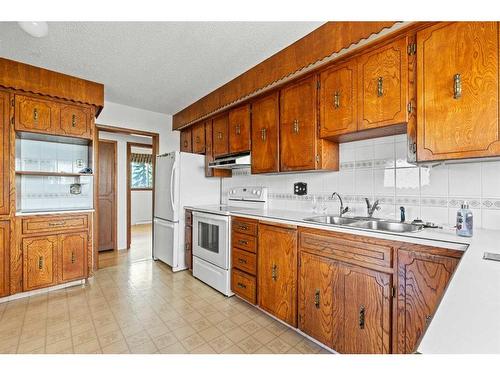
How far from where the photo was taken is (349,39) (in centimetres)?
170

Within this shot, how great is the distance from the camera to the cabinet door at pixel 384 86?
1552mm

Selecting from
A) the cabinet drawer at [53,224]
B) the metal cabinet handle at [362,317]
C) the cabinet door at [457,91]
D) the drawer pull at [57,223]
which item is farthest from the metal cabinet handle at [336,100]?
the drawer pull at [57,223]

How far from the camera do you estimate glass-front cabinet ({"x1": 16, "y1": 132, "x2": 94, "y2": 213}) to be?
2.81 m

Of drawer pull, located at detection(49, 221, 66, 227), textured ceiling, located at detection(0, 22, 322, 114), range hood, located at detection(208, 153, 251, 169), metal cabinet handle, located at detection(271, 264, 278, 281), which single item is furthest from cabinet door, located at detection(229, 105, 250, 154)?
drawer pull, located at detection(49, 221, 66, 227)

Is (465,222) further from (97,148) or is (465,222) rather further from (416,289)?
(97,148)

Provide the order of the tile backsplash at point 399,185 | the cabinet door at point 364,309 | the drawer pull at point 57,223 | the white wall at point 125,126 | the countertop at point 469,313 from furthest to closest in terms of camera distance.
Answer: the white wall at point 125,126 → the drawer pull at point 57,223 → the tile backsplash at point 399,185 → the cabinet door at point 364,309 → the countertop at point 469,313

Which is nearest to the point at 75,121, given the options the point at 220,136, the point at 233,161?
the point at 220,136

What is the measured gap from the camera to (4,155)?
7.90ft

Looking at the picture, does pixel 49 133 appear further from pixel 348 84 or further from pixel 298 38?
pixel 348 84

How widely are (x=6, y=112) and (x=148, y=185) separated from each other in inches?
208

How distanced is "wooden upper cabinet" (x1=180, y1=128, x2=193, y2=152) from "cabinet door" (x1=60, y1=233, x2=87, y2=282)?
6.19 ft

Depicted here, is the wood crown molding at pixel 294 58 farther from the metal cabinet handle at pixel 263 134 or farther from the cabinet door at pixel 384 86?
the metal cabinet handle at pixel 263 134

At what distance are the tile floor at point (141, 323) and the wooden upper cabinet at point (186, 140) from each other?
2107mm
